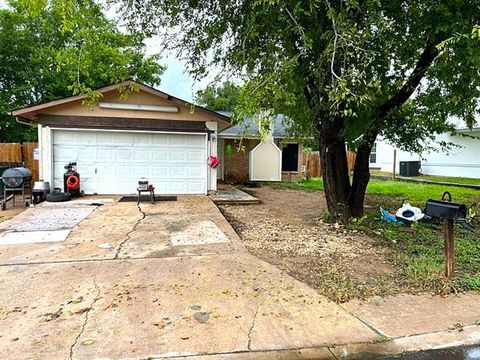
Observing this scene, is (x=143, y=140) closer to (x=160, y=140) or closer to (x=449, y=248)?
(x=160, y=140)

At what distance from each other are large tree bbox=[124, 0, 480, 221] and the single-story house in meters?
3.93

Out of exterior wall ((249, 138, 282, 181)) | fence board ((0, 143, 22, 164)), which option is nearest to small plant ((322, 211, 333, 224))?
exterior wall ((249, 138, 282, 181))

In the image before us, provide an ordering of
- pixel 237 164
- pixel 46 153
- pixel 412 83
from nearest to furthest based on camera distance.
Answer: pixel 412 83
pixel 46 153
pixel 237 164

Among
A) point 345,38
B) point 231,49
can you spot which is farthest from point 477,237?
point 231,49

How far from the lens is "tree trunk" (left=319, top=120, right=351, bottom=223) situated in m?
8.01

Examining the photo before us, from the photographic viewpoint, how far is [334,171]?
8.16 meters

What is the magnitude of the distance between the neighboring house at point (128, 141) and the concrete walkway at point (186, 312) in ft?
20.8

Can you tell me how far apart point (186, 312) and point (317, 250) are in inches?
121

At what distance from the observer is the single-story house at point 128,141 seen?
11.4 m

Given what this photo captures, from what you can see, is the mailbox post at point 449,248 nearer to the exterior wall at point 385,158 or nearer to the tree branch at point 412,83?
the tree branch at point 412,83

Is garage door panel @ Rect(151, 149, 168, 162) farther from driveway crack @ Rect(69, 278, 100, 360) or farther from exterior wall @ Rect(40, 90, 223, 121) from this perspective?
driveway crack @ Rect(69, 278, 100, 360)

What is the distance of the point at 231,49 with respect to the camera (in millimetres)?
7184

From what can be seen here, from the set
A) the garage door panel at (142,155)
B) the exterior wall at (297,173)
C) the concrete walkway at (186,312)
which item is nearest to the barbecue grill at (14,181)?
the garage door panel at (142,155)

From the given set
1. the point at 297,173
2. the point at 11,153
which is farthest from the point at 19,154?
the point at 297,173
